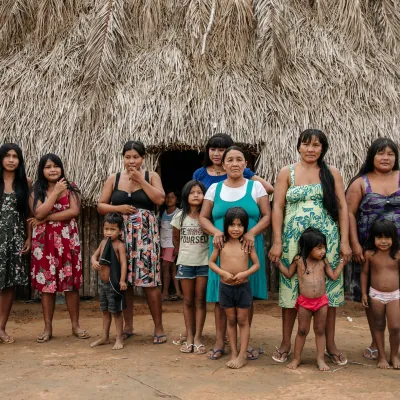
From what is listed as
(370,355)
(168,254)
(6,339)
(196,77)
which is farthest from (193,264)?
(168,254)

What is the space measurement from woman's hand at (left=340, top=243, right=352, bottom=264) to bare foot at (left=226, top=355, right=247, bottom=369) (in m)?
1.01

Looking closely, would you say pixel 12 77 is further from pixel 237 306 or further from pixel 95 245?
pixel 237 306

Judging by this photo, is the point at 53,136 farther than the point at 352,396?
Yes

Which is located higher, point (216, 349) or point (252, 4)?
point (252, 4)

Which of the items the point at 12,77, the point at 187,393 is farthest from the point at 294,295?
the point at 12,77

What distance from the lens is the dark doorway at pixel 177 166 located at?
8.63 m

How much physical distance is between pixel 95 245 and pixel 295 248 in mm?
3527

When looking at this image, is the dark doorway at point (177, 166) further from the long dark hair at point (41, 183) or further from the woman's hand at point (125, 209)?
the woman's hand at point (125, 209)

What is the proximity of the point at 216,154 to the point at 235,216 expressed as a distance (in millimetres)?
651

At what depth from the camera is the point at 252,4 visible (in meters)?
5.93

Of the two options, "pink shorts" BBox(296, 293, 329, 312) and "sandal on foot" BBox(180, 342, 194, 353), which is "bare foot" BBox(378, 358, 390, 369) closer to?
"pink shorts" BBox(296, 293, 329, 312)

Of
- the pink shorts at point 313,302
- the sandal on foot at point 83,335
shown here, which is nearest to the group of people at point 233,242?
the pink shorts at point 313,302

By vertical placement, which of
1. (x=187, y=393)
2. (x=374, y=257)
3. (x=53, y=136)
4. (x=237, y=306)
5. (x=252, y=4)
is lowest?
(x=187, y=393)

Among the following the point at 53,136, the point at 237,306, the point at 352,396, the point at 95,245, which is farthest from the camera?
the point at 95,245
